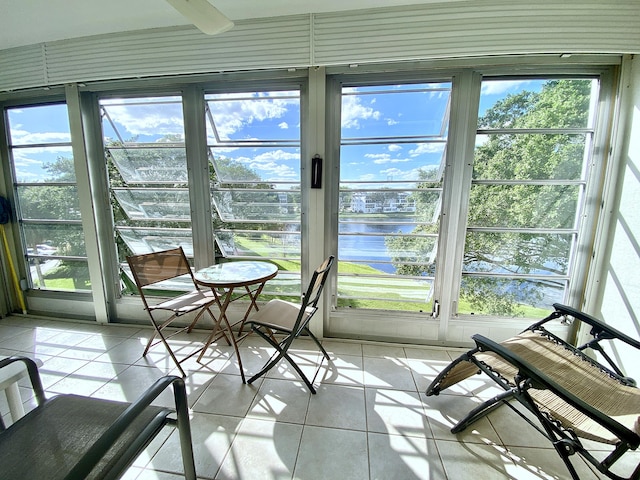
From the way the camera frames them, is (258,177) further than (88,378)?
Yes

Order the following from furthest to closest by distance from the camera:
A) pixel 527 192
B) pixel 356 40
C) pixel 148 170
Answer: pixel 148 170 → pixel 527 192 → pixel 356 40

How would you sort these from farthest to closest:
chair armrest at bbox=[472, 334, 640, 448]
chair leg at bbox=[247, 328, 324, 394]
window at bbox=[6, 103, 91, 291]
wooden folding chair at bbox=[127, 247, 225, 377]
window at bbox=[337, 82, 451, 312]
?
1. window at bbox=[6, 103, 91, 291]
2. window at bbox=[337, 82, 451, 312]
3. wooden folding chair at bbox=[127, 247, 225, 377]
4. chair leg at bbox=[247, 328, 324, 394]
5. chair armrest at bbox=[472, 334, 640, 448]

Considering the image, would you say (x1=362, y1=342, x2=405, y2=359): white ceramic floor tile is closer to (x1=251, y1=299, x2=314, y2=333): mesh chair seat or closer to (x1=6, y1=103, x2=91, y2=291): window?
(x1=251, y1=299, x2=314, y2=333): mesh chair seat

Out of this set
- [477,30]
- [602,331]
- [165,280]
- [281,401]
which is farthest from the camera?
[165,280]

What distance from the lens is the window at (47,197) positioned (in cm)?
264

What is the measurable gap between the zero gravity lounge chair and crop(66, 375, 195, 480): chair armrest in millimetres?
1456

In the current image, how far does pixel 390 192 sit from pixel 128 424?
7.15 feet

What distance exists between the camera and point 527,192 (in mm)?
2074

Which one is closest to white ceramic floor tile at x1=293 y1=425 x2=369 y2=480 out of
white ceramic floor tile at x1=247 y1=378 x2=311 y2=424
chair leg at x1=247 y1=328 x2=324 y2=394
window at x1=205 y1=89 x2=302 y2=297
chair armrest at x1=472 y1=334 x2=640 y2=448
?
white ceramic floor tile at x1=247 y1=378 x2=311 y2=424

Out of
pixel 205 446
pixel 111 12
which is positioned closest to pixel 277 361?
pixel 205 446

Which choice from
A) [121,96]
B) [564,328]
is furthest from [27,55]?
[564,328]

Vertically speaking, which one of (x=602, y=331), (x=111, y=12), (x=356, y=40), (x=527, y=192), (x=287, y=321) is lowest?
(x=287, y=321)

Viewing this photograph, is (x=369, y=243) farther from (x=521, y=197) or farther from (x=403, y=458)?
(x=403, y=458)

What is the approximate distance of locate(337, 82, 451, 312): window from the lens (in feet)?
6.89
